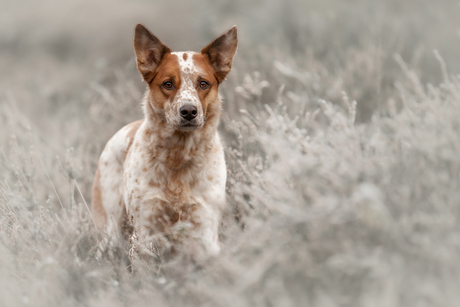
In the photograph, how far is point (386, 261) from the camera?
68.9 inches

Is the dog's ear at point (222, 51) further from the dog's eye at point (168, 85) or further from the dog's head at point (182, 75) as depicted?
the dog's eye at point (168, 85)

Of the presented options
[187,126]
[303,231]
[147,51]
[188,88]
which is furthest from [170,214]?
[303,231]

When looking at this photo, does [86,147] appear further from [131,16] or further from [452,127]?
[131,16]

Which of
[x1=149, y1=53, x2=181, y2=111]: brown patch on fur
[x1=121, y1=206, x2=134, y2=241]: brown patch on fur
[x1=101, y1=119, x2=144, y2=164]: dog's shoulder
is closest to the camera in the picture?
[x1=149, y1=53, x2=181, y2=111]: brown patch on fur

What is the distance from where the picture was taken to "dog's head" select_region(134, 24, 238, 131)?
3096mm

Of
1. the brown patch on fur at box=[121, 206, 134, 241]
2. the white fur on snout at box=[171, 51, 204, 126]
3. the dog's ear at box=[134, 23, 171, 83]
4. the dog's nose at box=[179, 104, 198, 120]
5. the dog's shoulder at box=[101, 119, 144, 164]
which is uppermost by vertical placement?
the dog's ear at box=[134, 23, 171, 83]

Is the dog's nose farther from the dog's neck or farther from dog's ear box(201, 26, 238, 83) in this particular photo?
dog's ear box(201, 26, 238, 83)

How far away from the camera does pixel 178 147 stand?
3307mm

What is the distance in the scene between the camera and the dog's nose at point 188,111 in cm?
299

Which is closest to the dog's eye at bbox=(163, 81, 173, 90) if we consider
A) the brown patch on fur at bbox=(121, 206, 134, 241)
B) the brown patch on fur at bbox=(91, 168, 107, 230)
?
the brown patch on fur at bbox=(121, 206, 134, 241)

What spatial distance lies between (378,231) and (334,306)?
1.31 ft

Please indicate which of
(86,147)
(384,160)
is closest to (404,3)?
(86,147)

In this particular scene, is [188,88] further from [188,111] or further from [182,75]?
[188,111]

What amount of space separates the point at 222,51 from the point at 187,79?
0.44m
